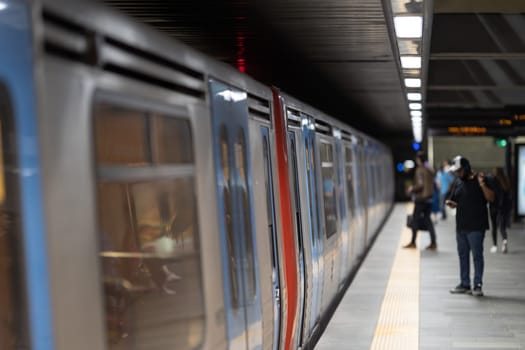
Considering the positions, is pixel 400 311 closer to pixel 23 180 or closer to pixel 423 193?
pixel 423 193

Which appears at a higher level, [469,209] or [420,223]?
[469,209]

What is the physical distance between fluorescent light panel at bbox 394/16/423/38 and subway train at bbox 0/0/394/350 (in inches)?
96.1

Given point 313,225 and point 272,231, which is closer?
point 272,231

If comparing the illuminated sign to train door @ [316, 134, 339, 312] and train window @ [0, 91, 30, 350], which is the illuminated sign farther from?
train window @ [0, 91, 30, 350]

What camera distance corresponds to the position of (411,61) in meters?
10.8

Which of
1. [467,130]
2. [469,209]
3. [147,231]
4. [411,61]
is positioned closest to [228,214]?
[147,231]

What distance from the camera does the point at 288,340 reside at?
6309 mm

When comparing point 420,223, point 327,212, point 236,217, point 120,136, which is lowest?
point 420,223

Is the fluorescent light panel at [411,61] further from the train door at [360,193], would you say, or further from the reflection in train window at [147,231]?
the reflection in train window at [147,231]

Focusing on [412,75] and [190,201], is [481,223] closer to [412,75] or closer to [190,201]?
[412,75]

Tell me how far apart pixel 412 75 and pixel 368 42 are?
2.91 m

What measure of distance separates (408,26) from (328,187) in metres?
2.45

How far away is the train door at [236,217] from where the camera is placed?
13.8 ft

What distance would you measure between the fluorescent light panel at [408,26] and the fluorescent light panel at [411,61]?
194 cm
